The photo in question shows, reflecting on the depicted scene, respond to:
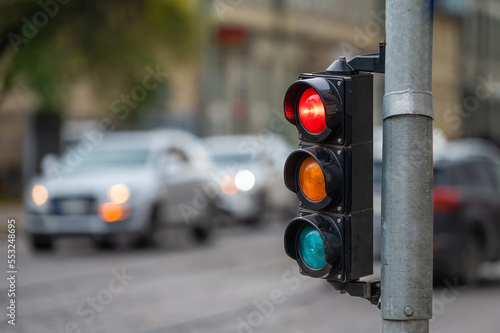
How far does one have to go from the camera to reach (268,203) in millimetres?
22578

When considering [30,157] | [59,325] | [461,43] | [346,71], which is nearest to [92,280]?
[59,325]

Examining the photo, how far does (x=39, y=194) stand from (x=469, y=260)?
7037mm

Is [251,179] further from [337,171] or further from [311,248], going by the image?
[337,171]

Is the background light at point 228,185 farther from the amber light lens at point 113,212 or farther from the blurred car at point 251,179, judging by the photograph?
the amber light lens at point 113,212

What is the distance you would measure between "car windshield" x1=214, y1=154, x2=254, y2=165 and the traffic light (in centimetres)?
1927

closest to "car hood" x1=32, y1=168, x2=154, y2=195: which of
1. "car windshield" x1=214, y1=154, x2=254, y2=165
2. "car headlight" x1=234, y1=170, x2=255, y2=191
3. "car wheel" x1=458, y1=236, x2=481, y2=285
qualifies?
"car wheel" x1=458, y1=236, x2=481, y2=285

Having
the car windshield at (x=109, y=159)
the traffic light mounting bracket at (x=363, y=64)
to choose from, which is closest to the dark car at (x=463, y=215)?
the car windshield at (x=109, y=159)

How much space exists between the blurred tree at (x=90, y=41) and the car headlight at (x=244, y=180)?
3.10 metres

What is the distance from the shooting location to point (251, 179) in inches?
855

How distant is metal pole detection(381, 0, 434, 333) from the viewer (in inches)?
124

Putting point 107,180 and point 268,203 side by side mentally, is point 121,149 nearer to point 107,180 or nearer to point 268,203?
point 107,180

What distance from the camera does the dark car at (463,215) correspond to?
1085 centimetres

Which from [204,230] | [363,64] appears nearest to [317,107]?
[363,64]

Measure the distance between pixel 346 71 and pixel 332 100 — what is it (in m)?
0.16
